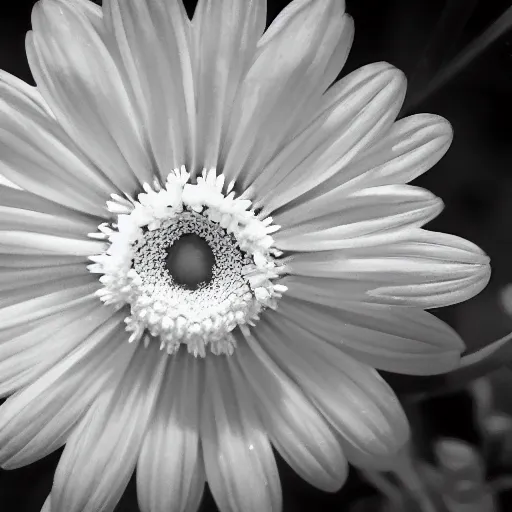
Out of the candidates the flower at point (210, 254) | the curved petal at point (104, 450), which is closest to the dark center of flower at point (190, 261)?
the flower at point (210, 254)

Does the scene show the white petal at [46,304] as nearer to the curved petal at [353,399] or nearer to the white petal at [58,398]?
the white petal at [58,398]

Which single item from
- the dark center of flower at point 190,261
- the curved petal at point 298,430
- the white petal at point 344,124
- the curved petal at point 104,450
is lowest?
the curved petal at point 298,430

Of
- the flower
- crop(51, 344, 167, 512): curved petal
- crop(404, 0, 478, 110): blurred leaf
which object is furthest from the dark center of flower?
crop(404, 0, 478, 110): blurred leaf

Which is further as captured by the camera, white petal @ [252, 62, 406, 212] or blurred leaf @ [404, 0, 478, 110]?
blurred leaf @ [404, 0, 478, 110]

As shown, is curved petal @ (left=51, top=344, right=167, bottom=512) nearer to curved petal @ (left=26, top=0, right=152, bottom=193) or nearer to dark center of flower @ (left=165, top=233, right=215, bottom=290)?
dark center of flower @ (left=165, top=233, right=215, bottom=290)

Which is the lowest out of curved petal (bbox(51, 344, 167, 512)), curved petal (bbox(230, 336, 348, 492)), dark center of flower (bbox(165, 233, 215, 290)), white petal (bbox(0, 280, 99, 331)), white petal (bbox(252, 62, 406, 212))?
curved petal (bbox(230, 336, 348, 492))

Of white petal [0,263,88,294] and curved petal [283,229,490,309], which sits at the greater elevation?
white petal [0,263,88,294]
